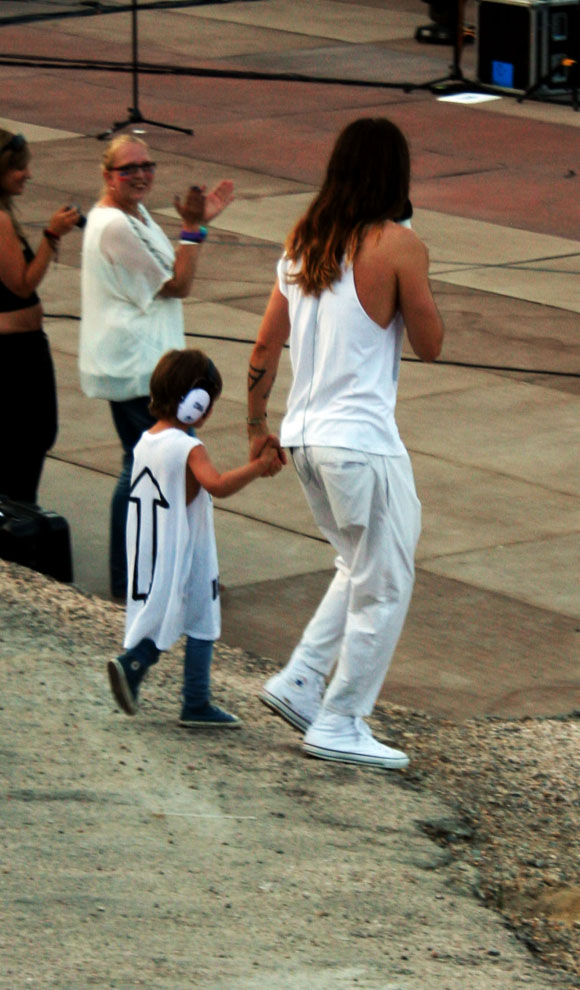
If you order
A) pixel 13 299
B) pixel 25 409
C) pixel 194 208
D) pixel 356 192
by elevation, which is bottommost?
pixel 25 409

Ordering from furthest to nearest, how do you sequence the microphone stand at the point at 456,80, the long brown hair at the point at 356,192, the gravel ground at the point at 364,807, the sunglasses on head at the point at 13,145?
the microphone stand at the point at 456,80
the sunglasses on head at the point at 13,145
the long brown hair at the point at 356,192
the gravel ground at the point at 364,807

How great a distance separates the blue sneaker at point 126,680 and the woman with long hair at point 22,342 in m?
2.16

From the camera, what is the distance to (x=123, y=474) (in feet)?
22.5

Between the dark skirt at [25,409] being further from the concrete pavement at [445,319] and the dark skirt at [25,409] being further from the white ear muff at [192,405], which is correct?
the white ear muff at [192,405]

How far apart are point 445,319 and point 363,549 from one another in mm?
6500

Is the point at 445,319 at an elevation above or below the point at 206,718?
below

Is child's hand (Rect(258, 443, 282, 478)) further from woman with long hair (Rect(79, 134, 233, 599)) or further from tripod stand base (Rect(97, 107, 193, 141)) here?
tripod stand base (Rect(97, 107, 193, 141))

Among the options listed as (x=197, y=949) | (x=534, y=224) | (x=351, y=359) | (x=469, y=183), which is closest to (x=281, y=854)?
(x=197, y=949)

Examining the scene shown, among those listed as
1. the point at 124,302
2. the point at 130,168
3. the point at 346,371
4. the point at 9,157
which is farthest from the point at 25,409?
the point at 346,371

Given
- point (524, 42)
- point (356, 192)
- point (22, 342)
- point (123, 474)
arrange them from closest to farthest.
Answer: point (356, 192), point (123, 474), point (22, 342), point (524, 42)

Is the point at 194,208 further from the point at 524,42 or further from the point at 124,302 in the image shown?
the point at 524,42

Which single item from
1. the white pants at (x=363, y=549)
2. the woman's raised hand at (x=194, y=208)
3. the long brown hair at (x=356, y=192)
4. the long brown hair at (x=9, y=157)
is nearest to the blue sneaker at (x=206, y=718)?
the white pants at (x=363, y=549)

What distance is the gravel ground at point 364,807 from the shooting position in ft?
13.9

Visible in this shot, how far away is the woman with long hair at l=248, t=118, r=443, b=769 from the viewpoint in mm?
4887
